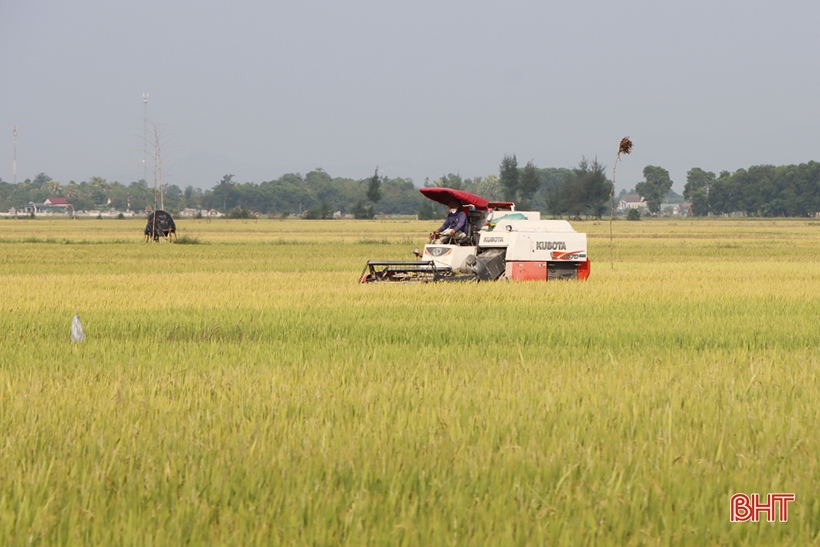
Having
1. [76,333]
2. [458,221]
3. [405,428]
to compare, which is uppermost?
[458,221]

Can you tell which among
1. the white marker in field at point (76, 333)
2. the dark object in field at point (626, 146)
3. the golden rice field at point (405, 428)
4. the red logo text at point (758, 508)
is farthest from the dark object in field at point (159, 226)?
the red logo text at point (758, 508)

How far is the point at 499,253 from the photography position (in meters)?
21.7

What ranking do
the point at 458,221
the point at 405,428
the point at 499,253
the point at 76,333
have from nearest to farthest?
the point at 405,428, the point at 76,333, the point at 499,253, the point at 458,221

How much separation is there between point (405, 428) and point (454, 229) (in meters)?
15.3

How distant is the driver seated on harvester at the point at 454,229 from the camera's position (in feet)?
71.3

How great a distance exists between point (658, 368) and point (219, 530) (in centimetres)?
588

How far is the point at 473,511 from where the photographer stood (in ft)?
15.9

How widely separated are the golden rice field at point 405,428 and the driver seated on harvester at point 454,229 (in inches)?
263

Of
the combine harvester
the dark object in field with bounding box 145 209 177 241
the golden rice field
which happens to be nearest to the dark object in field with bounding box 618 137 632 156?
the combine harvester

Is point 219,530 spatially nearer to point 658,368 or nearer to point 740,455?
point 740,455

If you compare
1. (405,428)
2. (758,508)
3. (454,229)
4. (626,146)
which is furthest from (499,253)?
(758,508)

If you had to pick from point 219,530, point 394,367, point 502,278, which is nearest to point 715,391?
point 394,367

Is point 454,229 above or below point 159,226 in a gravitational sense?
above

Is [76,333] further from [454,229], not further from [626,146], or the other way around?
[626,146]
